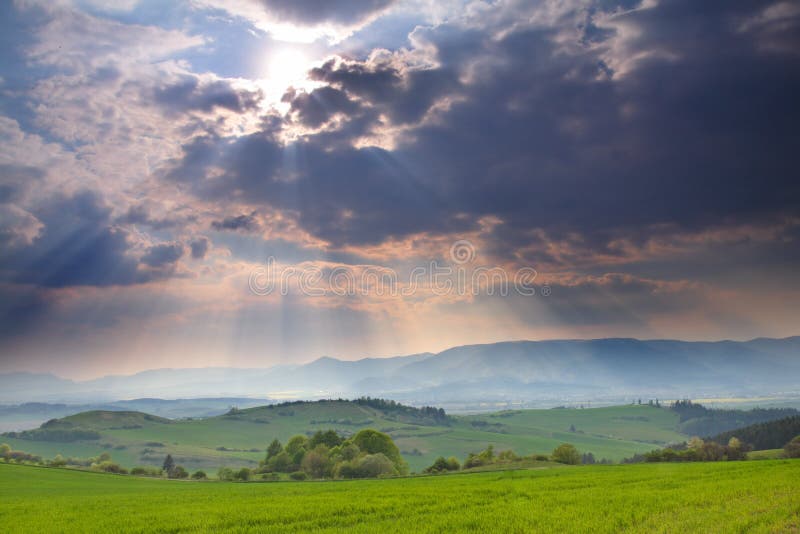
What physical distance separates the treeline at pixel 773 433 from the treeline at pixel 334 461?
4075 inches

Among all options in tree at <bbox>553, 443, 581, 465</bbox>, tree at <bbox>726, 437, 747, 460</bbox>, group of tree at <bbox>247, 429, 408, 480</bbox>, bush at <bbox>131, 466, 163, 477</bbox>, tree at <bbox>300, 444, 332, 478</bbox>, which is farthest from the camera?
bush at <bbox>131, 466, 163, 477</bbox>

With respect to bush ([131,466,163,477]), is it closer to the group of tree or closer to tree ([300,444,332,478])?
the group of tree

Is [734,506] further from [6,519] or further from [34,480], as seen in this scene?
[34,480]

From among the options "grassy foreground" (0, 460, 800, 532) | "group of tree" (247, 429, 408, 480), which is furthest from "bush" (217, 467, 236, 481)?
"grassy foreground" (0, 460, 800, 532)

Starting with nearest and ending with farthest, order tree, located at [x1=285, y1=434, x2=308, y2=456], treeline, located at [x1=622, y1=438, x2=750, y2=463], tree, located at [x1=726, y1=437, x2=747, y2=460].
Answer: tree, located at [x1=726, y1=437, x2=747, y2=460] < treeline, located at [x1=622, y1=438, x2=750, y2=463] < tree, located at [x1=285, y1=434, x2=308, y2=456]

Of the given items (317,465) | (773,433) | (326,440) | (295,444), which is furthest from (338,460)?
(773,433)

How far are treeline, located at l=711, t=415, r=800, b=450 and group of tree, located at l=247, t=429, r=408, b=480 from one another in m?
103

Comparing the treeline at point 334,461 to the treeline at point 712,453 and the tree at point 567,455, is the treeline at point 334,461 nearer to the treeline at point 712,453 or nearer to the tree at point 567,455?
the tree at point 567,455

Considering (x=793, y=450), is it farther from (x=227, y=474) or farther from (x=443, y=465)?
(x=227, y=474)

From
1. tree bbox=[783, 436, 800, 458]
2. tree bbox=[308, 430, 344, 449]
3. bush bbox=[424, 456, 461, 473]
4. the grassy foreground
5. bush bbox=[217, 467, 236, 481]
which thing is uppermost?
the grassy foreground

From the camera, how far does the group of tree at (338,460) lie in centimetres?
8156

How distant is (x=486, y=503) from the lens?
82.7ft

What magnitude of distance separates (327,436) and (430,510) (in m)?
105

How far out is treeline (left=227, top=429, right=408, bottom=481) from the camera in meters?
81.7
